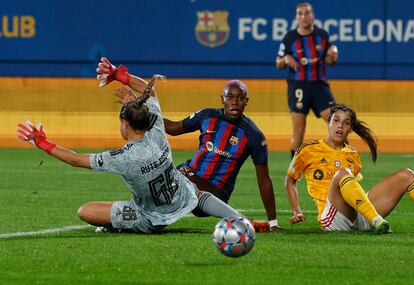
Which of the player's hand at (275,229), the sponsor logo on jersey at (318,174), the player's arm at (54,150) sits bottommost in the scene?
the player's hand at (275,229)

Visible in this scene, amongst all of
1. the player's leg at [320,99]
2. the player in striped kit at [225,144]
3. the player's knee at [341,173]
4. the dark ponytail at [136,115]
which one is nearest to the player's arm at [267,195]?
the player in striped kit at [225,144]

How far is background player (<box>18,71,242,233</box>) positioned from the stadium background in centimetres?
1111

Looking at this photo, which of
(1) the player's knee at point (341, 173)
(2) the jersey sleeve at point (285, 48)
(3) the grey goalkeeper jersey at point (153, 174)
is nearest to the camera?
(3) the grey goalkeeper jersey at point (153, 174)

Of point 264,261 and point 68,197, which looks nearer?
point 264,261

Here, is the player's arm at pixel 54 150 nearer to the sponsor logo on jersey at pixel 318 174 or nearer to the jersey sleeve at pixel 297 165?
the jersey sleeve at pixel 297 165

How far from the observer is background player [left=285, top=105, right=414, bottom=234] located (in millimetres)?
9570

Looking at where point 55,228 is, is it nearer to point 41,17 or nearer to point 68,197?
point 68,197

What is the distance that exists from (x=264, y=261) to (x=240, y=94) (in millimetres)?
2692

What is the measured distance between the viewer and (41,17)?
68.6ft

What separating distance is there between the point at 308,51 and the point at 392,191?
8.34m

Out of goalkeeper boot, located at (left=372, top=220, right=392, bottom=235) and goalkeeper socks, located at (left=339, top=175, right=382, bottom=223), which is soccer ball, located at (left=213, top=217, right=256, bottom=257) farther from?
goalkeeper boot, located at (left=372, top=220, right=392, bottom=235)

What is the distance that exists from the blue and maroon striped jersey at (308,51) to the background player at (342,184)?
7413 mm

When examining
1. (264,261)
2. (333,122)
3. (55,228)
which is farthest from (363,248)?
(55,228)

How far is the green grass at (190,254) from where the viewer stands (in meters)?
7.40
